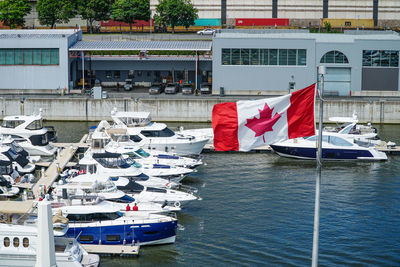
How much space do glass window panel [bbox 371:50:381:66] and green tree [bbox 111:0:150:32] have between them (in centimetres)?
4625

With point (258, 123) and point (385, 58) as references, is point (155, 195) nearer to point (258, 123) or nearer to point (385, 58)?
point (258, 123)

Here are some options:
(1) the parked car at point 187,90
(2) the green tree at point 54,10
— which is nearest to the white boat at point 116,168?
(1) the parked car at point 187,90

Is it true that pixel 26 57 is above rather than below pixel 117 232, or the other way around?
above

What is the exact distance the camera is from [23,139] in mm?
55094

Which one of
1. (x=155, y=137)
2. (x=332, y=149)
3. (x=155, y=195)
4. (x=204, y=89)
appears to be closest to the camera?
(x=155, y=195)

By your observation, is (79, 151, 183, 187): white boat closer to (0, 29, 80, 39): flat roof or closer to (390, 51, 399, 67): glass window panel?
(0, 29, 80, 39): flat roof

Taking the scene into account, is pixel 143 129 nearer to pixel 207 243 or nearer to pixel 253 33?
pixel 207 243

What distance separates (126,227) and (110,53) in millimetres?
54094

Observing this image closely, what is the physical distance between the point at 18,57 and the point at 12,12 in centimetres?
3191

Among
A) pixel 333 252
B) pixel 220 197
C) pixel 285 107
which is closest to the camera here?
pixel 285 107

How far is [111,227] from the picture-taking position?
112ft

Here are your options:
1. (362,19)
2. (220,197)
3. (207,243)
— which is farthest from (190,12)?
(207,243)

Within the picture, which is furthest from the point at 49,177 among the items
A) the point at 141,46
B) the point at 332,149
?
the point at 141,46

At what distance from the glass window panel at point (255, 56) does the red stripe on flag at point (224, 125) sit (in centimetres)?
5373
